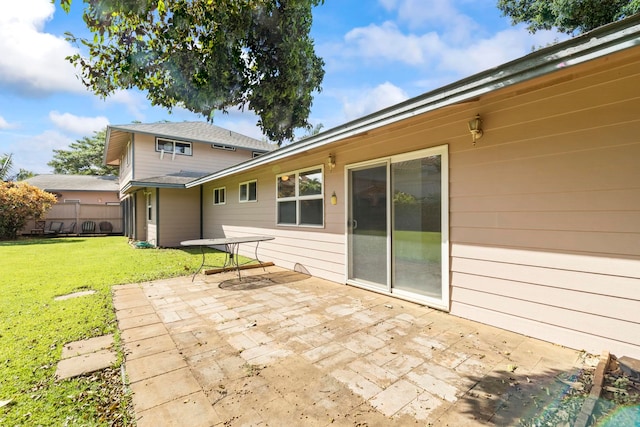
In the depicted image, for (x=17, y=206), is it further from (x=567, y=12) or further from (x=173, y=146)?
(x=567, y=12)

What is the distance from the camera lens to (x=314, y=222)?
575 centimetres

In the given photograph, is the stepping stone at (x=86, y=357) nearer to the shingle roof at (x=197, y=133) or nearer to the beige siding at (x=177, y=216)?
the beige siding at (x=177, y=216)

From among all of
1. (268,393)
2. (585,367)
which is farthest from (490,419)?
(268,393)

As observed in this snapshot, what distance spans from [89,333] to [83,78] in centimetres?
314

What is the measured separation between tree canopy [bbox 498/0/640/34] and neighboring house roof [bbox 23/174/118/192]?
74.9 ft

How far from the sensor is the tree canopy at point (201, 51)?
11.3ft

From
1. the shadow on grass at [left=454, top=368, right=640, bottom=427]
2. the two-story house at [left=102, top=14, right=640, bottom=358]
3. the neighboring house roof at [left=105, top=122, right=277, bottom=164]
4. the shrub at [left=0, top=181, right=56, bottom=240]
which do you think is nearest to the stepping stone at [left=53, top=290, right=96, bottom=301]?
the two-story house at [left=102, top=14, right=640, bottom=358]

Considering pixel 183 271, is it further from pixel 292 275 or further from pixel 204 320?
pixel 204 320

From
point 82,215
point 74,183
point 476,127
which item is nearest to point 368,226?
point 476,127

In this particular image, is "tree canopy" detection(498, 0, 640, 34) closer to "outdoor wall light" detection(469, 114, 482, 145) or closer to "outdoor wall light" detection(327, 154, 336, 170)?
"outdoor wall light" detection(469, 114, 482, 145)

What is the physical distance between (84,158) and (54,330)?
114ft

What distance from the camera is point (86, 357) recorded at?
260 cm

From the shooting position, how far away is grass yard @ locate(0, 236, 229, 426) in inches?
74.2

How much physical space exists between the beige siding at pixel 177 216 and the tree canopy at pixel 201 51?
7299mm
